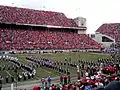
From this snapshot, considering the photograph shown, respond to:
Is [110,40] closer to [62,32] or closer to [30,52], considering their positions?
[62,32]

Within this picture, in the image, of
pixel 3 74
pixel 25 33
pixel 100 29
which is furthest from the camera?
pixel 100 29

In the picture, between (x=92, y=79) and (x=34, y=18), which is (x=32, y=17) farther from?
(x=92, y=79)

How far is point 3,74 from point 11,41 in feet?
62.6

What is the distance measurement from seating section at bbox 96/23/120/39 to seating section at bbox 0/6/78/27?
10.4 meters

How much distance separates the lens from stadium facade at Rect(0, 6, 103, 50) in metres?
38.9

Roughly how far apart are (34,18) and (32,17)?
52cm

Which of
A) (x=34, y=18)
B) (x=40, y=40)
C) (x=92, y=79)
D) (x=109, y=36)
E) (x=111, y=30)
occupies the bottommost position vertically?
(x=92, y=79)

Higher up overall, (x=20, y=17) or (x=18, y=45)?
(x=20, y=17)

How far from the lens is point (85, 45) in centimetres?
4416

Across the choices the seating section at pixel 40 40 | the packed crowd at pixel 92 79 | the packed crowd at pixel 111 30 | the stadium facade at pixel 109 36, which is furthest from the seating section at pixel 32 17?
the packed crowd at pixel 92 79

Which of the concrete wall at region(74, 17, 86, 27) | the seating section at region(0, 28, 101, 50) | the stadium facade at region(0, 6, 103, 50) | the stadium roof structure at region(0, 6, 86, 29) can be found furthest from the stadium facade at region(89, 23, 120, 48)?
the seating section at region(0, 28, 101, 50)

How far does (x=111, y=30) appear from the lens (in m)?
60.1

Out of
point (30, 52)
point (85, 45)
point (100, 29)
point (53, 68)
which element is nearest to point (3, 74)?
point (53, 68)

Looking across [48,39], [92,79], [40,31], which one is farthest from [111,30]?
[92,79]
